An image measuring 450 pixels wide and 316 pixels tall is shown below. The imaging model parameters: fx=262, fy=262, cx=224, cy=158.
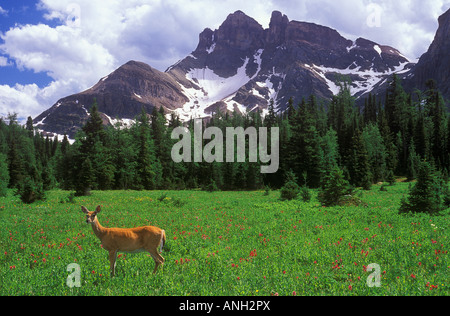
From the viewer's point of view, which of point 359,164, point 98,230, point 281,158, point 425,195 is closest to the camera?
point 98,230

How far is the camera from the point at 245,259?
26.3 feet

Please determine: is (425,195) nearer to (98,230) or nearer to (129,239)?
(129,239)

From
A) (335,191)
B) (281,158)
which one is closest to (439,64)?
(281,158)

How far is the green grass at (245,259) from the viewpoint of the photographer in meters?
5.81

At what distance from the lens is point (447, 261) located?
7281 millimetres

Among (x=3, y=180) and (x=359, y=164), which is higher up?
(x=359, y=164)

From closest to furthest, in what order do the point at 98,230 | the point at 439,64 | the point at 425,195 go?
the point at 98,230 → the point at 425,195 → the point at 439,64

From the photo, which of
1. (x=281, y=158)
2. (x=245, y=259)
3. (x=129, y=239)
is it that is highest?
(x=281, y=158)

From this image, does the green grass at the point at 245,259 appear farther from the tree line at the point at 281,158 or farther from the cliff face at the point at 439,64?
the cliff face at the point at 439,64

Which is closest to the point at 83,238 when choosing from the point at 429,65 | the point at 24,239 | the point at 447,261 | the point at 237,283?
the point at 24,239

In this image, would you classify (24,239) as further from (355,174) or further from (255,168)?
(355,174)

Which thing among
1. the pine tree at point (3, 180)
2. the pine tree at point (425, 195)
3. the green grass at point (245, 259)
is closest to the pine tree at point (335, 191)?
the pine tree at point (425, 195)

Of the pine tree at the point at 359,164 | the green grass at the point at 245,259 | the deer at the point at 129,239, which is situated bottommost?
the green grass at the point at 245,259
